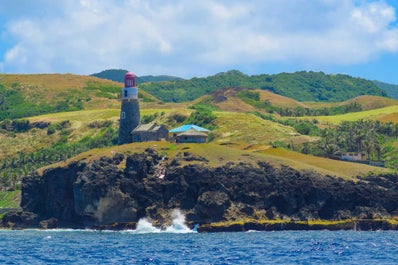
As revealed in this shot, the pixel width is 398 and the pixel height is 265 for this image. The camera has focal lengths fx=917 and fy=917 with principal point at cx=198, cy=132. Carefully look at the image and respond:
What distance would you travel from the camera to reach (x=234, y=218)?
13112 cm

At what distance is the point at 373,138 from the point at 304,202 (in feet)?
163

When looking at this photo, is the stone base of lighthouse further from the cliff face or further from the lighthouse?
the cliff face

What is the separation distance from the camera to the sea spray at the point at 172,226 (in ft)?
430

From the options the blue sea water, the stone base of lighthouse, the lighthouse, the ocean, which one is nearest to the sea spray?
the ocean

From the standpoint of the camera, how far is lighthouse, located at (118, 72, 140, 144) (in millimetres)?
158000

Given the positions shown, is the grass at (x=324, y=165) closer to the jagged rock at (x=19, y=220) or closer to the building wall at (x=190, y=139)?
the building wall at (x=190, y=139)

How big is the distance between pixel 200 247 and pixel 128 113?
62241 mm

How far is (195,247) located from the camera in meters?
101

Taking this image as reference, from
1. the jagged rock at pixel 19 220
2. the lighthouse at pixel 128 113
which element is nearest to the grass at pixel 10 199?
the jagged rock at pixel 19 220

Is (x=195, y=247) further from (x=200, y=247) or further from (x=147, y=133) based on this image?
(x=147, y=133)

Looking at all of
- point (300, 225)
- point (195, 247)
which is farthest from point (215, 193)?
point (195, 247)

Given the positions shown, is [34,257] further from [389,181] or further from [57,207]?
[389,181]

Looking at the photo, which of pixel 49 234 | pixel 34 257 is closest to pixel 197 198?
pixel 49 234

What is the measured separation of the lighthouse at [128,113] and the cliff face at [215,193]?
1887cm
